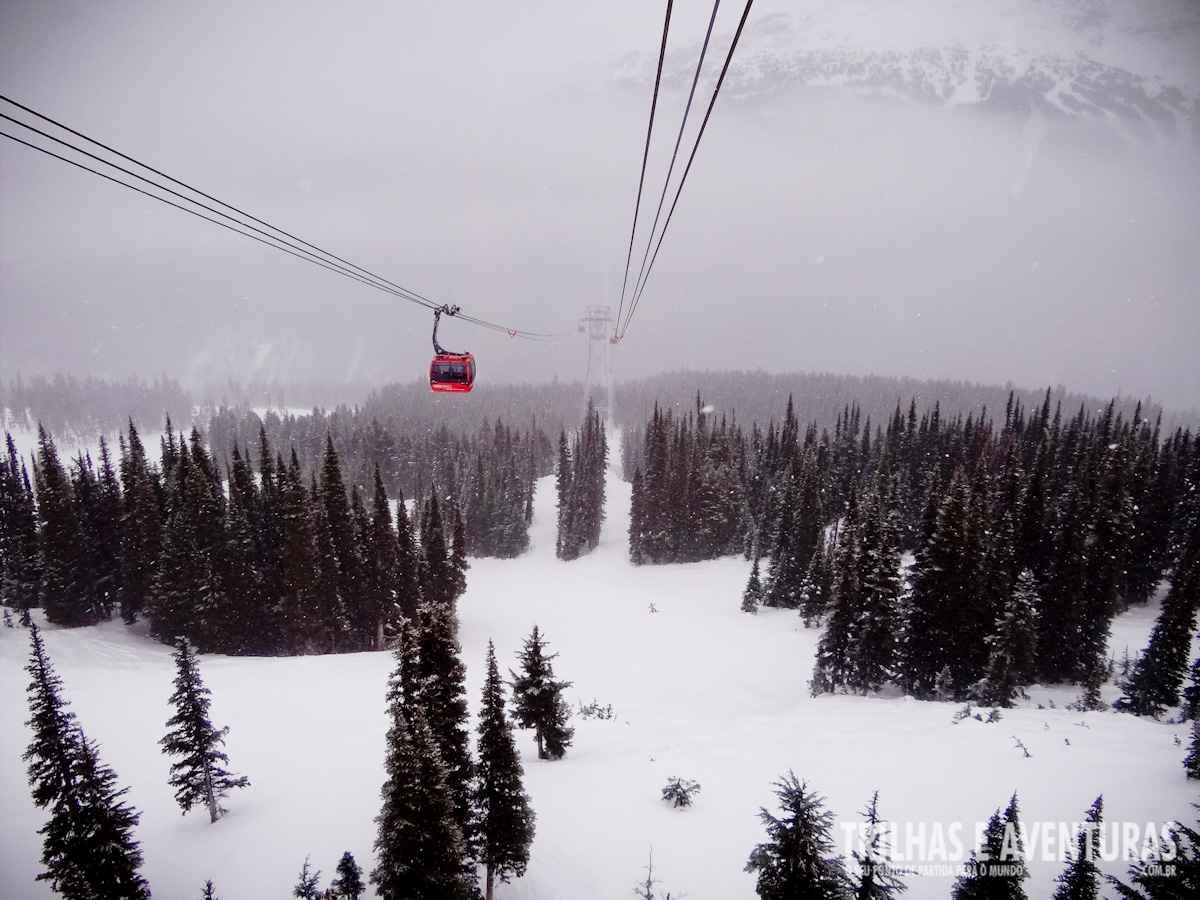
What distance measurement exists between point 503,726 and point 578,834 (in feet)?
16.1

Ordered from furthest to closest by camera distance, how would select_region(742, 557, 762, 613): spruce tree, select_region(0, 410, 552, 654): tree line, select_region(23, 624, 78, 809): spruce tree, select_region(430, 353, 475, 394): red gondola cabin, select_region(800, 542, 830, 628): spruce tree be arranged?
select_region(742, 557, 762, 613): spruce tree < select_region(800, 542, 830, 628): spruce tree < select_region(0, 410, 552, 654): tree line < select_region(430, 353, 475, 394): red gondola cabin < select_region(23, 624, 78, 809): spruce tree

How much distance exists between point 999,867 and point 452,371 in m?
20.6

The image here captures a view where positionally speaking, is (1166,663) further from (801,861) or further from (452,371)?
(452,371)

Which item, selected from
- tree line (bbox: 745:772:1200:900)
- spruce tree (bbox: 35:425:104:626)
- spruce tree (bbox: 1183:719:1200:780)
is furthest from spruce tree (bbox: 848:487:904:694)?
spruce tree (bbox: 35:425:104:626)

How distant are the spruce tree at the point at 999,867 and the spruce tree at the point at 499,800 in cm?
958

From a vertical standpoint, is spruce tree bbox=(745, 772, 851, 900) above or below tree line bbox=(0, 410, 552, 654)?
above

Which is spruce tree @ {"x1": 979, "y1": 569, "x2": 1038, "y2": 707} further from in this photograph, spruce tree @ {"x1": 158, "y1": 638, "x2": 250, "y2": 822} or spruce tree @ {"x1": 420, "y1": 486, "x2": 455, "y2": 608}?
spruce tree @ {"x1": 420, "y1": 486, "x2": 455, "y2": 608}

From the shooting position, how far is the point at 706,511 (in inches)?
2724

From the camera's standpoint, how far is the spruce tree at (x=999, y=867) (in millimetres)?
8703

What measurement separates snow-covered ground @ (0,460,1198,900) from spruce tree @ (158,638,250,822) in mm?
1152

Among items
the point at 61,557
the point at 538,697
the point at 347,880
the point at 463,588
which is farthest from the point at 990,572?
the point at 61,557

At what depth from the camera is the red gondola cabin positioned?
65.7 feet

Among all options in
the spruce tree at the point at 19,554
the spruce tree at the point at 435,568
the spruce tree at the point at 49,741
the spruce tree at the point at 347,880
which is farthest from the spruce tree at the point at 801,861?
the spruce tree at the point at 19,554

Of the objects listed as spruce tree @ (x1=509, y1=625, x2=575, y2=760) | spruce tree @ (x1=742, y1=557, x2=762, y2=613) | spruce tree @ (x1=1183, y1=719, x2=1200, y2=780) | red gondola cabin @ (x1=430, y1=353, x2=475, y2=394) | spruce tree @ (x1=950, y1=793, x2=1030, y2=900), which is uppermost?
red gondola cabin @ (x1=430, y1=353, x2=475, y2=394)
